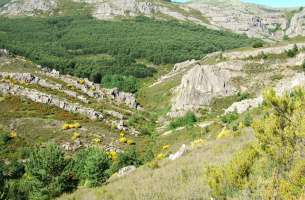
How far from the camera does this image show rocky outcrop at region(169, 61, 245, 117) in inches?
2970

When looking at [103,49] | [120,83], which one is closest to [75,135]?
[120,83]

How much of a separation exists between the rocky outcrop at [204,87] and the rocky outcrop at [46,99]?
14842 mm

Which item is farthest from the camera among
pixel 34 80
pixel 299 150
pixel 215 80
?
pixel 34 80

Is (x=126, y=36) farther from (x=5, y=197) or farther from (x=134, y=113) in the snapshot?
(x=5, y=197)

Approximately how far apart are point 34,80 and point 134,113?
25.5 meters

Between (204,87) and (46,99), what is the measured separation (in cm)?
3052

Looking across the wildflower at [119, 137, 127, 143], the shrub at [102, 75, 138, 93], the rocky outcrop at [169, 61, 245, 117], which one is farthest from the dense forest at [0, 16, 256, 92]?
the wildflower at [119, 137, 127, 143]

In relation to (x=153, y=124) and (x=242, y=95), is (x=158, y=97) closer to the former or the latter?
(x=153, y=124)

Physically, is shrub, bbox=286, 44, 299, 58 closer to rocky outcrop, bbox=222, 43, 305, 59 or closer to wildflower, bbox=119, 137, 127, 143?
rocky outcrop, bbox=222, 43, 305, 59

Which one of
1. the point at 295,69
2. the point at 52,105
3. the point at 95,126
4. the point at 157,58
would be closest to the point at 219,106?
the point at 295,69

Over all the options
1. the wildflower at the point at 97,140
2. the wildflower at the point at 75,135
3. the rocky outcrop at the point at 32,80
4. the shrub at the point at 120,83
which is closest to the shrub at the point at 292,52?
the wildflower at the point at 97,140

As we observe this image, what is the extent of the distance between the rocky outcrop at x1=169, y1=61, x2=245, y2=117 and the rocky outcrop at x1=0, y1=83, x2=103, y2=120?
14842mm

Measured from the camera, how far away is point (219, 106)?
73062mm

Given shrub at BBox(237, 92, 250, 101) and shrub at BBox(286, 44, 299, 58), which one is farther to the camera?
shrub at BBox(286, 44, 299, 58)
